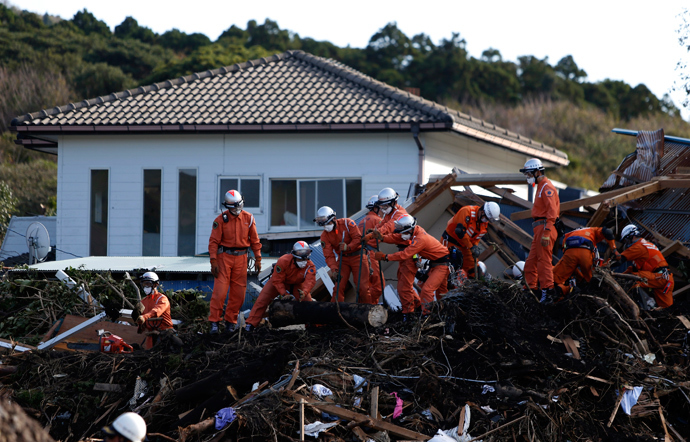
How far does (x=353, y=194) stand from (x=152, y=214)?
451 cm

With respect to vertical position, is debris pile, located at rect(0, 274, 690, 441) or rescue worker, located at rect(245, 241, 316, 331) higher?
rescue worker, located at rect(245, 241, 316, 331)

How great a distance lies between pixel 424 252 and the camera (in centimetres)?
945

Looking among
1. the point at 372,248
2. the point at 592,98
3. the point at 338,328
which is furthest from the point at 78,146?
the point at 592,98

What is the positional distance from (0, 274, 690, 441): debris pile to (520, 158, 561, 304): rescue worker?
0.55 meters

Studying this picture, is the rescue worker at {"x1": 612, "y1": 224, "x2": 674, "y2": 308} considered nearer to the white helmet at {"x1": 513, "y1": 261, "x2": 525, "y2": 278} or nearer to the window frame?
the white helmet at {"x1": 513, "y1": 261, "x2": 525, "y2": 278}

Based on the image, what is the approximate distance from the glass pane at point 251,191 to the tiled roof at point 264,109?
3.93ft

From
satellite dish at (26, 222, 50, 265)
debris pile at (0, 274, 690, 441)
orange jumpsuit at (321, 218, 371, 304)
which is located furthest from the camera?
satellite dish at (26, 222, 50, 265)

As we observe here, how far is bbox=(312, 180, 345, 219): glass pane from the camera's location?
50.0 ft

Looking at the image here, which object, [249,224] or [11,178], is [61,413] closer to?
[249,224]

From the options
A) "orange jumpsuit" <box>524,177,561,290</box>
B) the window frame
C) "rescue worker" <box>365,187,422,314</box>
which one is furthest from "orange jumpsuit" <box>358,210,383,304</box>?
the window frame

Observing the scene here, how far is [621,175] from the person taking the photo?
12.2 metres

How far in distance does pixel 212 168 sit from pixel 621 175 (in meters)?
8.42

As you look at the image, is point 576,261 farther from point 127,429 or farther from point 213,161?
point 213,161

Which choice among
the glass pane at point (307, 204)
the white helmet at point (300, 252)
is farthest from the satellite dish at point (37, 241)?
the white helmet at point (300, 252)
